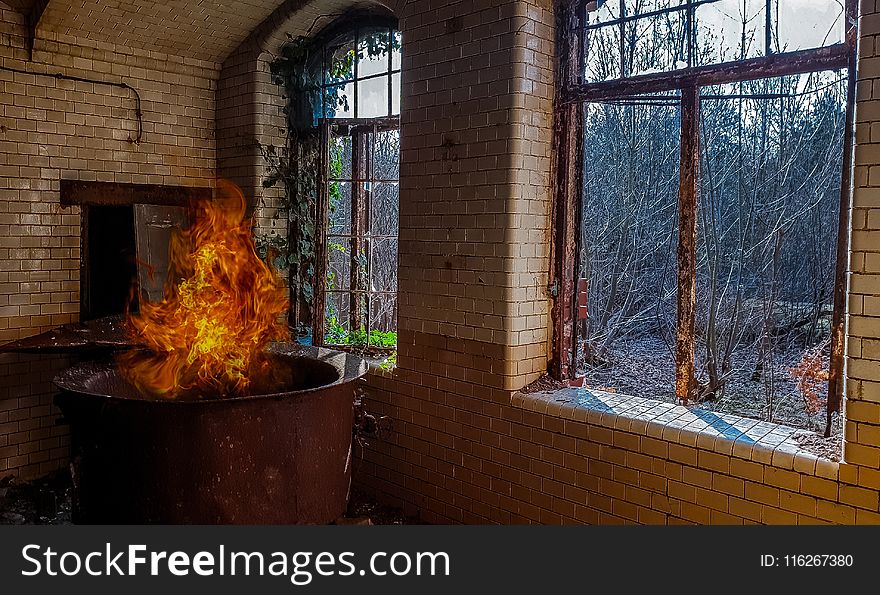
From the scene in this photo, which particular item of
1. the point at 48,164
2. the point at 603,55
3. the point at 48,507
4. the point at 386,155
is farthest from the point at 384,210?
the point at 48,507

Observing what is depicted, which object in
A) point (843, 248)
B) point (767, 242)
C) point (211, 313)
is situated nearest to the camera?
point (843, 248)

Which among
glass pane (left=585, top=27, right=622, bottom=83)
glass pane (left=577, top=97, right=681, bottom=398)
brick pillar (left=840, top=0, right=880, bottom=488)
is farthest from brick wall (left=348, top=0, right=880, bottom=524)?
glass pane (left=577, top=97, right=681, bottom=398)

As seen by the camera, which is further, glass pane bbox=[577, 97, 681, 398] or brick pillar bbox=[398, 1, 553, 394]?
glass pane bbox=[577, 97, 681, 398]

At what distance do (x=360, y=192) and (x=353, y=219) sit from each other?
224 millimetres

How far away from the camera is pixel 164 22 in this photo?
6168 millimetres

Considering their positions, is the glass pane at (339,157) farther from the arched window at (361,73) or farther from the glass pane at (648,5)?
the glass pane at (648,5)

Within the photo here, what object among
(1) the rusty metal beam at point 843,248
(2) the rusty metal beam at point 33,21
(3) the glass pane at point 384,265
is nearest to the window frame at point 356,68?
(3) the glass pane at point 384,265

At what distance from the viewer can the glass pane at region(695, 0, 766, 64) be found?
12.7 ft

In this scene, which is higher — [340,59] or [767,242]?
[340,59]

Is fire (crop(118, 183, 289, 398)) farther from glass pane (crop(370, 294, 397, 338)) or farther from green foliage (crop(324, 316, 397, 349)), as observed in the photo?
glass pane (crop(370, 294, 397, 338))

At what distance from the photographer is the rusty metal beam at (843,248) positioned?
11.5ft

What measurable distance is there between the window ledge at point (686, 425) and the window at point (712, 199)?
220 millimetres

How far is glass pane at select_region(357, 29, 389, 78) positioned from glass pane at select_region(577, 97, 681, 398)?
1.92 meters

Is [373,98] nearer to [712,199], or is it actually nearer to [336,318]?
[336,318]
